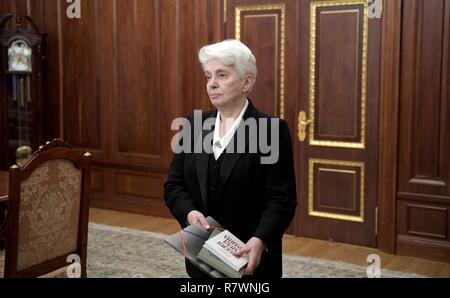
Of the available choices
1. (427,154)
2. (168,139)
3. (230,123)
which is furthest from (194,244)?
(168,139)

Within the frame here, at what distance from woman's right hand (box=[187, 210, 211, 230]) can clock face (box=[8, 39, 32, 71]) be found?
13.9 ft

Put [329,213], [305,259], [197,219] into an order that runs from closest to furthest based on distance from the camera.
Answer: [197,219], [305,259], [329,213]

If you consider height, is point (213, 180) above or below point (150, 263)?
above

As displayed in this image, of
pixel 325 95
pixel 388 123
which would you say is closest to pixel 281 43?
pixel 325 95

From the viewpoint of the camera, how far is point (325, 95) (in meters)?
4.45

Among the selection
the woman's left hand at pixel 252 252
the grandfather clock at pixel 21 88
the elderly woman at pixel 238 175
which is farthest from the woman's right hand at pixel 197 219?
the grandfather clock at pixel 21 88

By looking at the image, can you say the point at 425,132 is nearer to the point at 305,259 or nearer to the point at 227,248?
the point at 305,259

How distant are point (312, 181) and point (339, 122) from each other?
527 millimetres

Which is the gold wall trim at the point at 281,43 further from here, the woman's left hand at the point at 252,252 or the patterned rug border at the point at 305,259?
the woman's left hand at the point at 252,252

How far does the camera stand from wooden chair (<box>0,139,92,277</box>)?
7.45 feet

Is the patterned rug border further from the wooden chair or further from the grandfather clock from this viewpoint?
the grandfather clock

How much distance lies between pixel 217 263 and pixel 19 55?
14.6 ft
